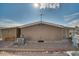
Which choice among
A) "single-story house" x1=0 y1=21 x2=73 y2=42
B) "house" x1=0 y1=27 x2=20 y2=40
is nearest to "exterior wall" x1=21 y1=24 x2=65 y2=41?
"single-story house" x1=0 y1=21 x2=73 y2=42

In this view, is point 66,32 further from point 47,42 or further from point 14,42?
point 14,42

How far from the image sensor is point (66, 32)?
256cm

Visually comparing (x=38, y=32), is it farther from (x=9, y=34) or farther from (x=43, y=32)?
(x=9, y=34)

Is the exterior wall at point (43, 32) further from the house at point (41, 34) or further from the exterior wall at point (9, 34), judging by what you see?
the exterior wall at point (9, 34)

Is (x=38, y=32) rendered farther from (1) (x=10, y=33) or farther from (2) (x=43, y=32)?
(1) (x=10, y=33)

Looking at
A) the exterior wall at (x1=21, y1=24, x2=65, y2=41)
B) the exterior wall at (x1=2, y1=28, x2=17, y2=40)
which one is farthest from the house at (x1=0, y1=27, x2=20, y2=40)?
the exterior wall at (x1=21, y1=24, x2=65, y2=41)

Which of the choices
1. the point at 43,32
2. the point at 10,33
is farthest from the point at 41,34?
the point at 10,33

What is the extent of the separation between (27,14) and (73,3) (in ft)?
2.63

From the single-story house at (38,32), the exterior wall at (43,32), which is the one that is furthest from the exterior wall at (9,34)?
the exterior wall at (43,32)

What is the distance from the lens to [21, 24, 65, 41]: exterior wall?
2559 mm

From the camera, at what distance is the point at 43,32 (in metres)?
2.58

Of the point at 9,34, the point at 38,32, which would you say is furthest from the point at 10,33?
the point at 38,32

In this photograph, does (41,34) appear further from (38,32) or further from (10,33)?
(10,33)

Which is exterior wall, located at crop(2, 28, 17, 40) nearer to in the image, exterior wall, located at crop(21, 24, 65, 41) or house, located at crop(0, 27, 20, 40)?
house, located at crop(0, 27, 20, 40)
